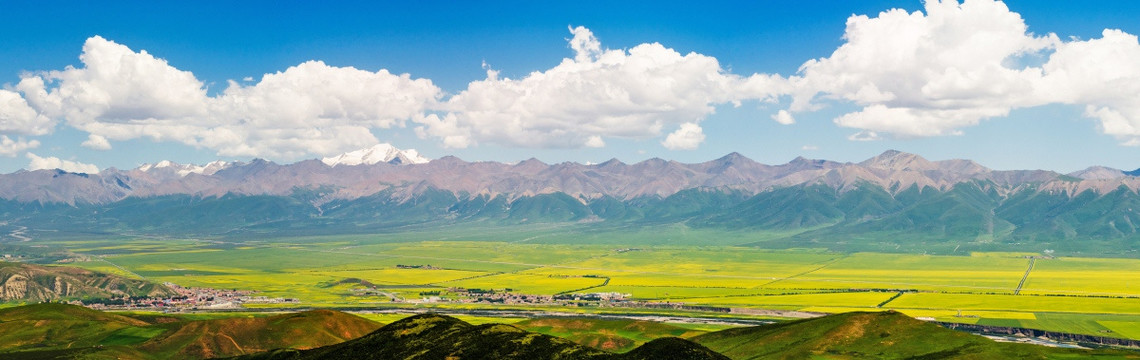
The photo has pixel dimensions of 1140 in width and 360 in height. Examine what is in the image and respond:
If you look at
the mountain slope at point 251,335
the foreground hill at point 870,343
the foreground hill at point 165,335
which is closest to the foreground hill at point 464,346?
the mountain slope at point 251,335

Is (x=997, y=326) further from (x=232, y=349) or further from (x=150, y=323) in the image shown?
(x=150, y=323)

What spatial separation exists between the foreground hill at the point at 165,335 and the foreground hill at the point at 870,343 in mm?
63985

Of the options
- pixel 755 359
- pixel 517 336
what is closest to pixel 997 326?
pixel 755 359

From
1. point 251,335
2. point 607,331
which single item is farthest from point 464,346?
point 607,331

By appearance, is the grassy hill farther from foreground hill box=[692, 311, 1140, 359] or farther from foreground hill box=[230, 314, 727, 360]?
foreground hill box=[230, 314, 727, 360]

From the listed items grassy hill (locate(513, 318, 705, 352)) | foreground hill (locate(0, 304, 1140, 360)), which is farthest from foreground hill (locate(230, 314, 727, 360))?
grassy hill (locate(513, 318, 705, 352))

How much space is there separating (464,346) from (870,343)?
65164 mm

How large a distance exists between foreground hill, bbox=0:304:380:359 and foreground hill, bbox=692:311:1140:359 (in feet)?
210

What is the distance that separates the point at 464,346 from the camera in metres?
102

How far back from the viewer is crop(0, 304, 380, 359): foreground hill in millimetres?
139875

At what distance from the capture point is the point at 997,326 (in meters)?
193

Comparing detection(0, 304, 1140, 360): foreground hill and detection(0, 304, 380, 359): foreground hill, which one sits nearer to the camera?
detection(0, 304, 1140, 360): foreground hill

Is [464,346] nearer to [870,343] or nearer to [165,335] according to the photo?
[870,343]

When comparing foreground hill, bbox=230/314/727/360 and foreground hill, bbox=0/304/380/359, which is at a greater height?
foreground hill, bbox=230/314/727/360
